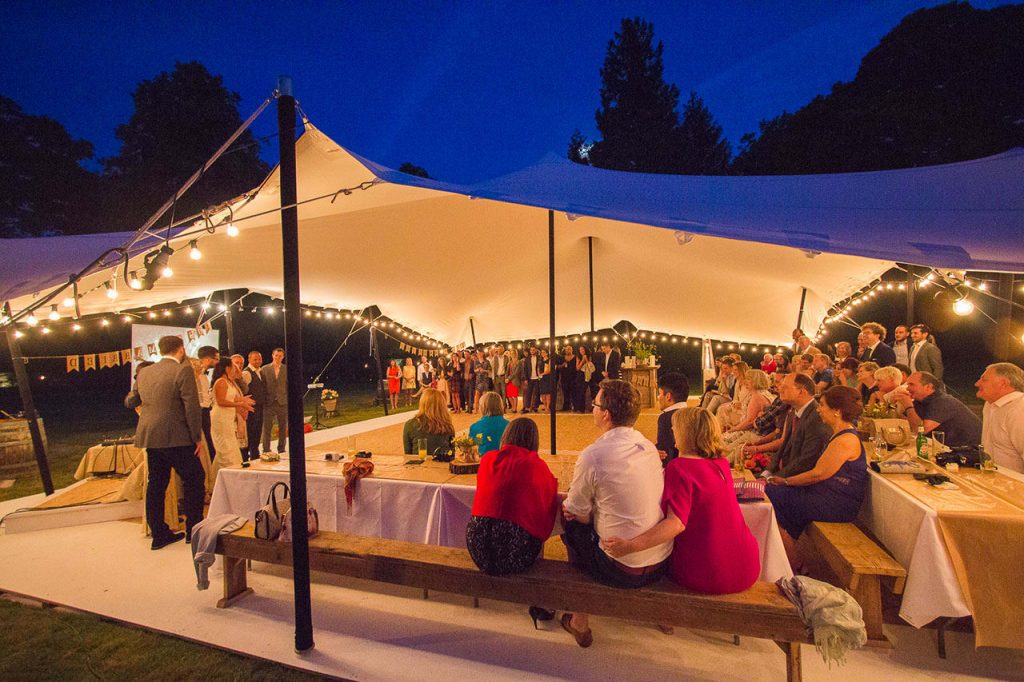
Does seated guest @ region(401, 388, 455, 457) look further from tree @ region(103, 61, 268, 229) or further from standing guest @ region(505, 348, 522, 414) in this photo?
tree @ region(103, 61, 268, 229)

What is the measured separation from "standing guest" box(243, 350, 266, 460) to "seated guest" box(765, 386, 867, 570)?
5.40m

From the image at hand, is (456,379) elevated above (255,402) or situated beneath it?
situated beneath

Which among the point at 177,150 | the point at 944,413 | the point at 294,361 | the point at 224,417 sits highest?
the point at 177,150

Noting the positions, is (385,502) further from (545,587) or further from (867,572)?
(867,572)

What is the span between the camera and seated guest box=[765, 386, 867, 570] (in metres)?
2.88

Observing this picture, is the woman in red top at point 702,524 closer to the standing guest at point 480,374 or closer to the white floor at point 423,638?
the white floor at point 423,638

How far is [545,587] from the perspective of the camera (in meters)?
2.27

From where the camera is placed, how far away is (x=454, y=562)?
2516mm

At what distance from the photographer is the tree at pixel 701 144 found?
2358 cm

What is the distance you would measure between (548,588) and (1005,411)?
3036 millimetres

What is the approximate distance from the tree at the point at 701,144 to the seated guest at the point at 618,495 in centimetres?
2335

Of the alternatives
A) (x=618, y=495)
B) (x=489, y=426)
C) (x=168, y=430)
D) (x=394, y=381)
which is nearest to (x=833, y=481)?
(x=618, y=495)

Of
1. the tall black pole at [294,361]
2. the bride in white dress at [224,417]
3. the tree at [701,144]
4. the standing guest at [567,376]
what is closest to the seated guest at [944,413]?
the tall black pole at [294,361]

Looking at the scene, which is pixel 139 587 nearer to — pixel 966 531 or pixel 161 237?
pixel 161 237
